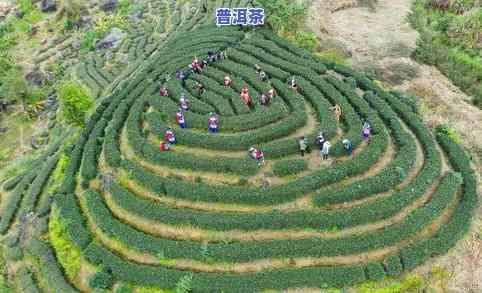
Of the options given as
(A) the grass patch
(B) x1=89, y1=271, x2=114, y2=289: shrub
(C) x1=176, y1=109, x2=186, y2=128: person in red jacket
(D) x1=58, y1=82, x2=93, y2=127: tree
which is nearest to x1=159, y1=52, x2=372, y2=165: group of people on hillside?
(C) x1=176, y1=109, x2=186, y2=128: person in red jacket

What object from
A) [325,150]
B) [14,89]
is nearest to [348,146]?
[325,150]

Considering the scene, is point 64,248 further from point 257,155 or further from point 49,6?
point 49,6

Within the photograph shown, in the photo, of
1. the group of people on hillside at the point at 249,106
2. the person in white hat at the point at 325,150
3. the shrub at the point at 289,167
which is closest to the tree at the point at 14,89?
the group of people on hillside at the point at 249,106

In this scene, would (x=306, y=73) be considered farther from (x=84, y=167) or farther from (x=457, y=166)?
(x=84, y=167)

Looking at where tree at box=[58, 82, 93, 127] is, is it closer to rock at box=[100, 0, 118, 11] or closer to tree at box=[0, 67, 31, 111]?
tree at box=[0, 67, 31, 111]

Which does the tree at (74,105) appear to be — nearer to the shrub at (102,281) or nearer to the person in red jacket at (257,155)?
the person in red jacket at (257,155)

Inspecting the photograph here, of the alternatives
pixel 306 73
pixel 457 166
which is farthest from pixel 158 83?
pixel 457 166
